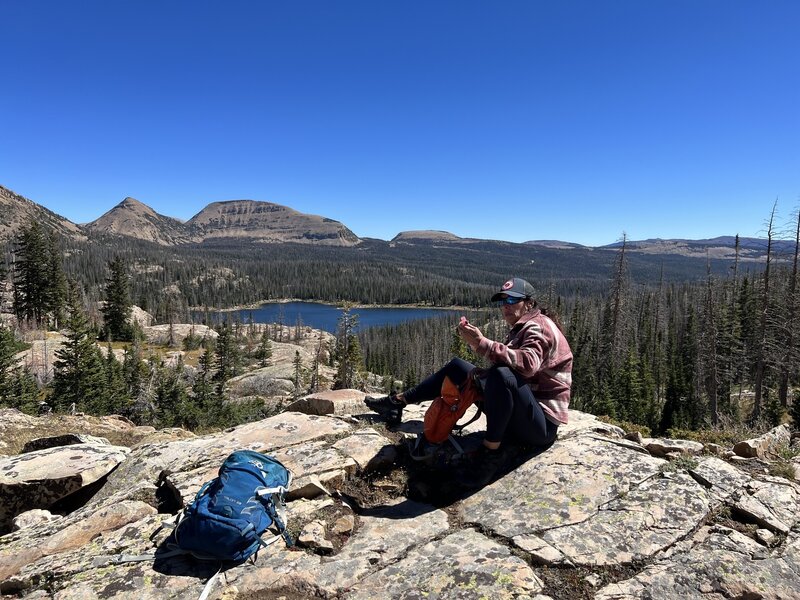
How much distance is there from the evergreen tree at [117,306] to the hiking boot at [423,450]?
2681 inches

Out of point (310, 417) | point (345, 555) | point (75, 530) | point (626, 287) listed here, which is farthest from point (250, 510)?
point (626, 287)

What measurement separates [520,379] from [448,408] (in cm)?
99

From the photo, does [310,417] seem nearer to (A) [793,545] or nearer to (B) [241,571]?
(B) [241,571]

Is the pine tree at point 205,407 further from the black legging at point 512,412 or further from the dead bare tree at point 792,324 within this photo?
the dead bare tree at point 792,324

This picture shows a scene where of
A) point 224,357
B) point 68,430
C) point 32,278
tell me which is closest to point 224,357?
point 224,357

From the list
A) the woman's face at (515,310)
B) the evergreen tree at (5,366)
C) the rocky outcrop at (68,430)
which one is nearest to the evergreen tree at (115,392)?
the evergreen tree at (5,366)

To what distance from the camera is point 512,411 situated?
467cm

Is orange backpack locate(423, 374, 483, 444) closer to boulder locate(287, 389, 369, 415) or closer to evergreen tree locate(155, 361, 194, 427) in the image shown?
boulder locate(287, 389, 369, 415)

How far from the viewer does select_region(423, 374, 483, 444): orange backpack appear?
505 centimetres

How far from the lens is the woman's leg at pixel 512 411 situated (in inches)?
178

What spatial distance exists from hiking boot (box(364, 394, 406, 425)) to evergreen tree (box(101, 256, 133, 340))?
6653 cm

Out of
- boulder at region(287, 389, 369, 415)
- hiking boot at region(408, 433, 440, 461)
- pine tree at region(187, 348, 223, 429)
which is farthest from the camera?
pine tree at region(187, 348, 223, 429)

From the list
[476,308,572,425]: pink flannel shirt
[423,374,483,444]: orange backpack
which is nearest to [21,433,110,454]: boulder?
[423,374,483,444]: orange backpack

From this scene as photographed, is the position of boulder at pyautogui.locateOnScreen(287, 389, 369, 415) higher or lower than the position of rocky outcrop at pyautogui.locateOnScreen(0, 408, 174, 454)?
higher
